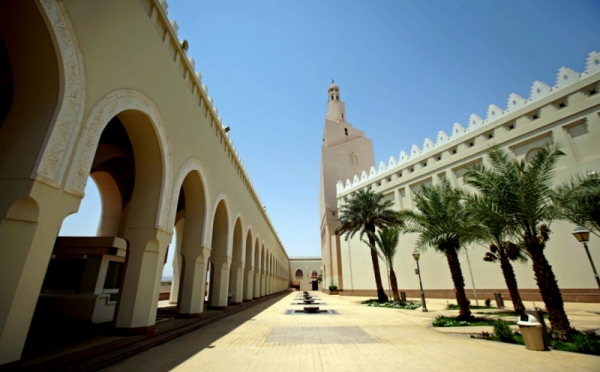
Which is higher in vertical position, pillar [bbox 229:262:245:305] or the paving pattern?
pillar [bbox 229:262:245:305]

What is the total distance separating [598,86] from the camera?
13.4m

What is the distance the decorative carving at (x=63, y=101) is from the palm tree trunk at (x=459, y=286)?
1058 centimetres

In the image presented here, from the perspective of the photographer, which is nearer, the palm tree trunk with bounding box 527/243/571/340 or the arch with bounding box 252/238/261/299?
the palm tree trunk with bounding box 527/243/571/340

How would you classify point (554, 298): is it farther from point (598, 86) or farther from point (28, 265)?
point (598, 86)

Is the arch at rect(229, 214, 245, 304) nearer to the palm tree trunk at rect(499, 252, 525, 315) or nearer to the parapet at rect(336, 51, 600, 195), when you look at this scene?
the palm tree trunk at rect(499, 252, 525, 315)

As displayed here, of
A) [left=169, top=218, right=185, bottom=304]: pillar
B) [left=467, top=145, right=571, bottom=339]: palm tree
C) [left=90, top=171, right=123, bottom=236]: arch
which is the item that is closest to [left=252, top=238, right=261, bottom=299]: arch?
[left=169, top=218, right=185, bottom=304]: pillar

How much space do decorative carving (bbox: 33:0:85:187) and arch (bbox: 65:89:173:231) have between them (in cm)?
18

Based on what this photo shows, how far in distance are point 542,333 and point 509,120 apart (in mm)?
15839

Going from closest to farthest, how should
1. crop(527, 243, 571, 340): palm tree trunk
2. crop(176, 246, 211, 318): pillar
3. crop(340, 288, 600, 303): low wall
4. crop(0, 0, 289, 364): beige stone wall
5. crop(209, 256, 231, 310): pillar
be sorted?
crop(0, 0, 289, 364): beige stone wall < crop(527, 243, 571, 340): palm tree trunk < crop(176, 246, 211, 318): pillar < crop(209, 256, 231, 310): pillar < crop(340, 288, 600, 303): low wall

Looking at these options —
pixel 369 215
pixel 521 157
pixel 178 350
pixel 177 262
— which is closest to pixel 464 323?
pixel 178 350

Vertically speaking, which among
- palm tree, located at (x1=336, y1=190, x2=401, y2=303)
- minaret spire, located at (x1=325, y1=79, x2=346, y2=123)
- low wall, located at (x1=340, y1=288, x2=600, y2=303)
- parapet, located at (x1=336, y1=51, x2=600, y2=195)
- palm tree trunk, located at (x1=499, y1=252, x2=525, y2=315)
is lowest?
low wall, located at (x1=340, y1=288, x2=600, y2=303)

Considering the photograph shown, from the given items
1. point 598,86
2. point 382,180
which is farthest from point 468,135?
point 382,180

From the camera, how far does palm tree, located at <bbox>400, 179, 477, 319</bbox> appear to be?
923cm

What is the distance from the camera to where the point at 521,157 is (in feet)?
52.7
